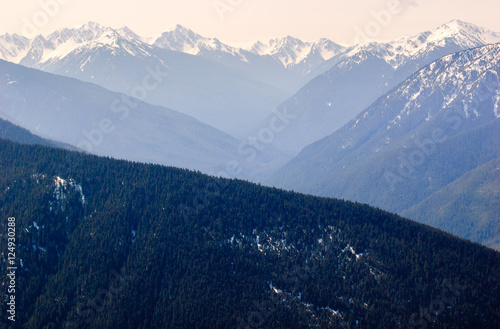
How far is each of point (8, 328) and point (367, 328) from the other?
11802 centimetres

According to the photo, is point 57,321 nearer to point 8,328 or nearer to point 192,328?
point 8,328

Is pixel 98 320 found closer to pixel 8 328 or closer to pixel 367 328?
pixel 8 328

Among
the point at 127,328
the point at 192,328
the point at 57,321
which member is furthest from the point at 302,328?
the point at 57,321

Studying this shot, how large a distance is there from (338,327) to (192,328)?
159ft

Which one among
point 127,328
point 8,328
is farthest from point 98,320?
point 8,328

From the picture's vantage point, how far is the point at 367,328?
200 meters

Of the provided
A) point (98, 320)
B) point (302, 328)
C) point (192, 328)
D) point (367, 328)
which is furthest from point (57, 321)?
point (367, 328)

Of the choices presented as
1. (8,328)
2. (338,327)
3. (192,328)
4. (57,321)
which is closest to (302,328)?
(338,327)

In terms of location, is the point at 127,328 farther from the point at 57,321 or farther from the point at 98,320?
the point at 57,321

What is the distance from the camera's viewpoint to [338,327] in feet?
655

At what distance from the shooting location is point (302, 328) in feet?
655

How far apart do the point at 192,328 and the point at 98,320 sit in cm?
3115

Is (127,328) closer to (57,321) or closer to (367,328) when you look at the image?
(57,321)

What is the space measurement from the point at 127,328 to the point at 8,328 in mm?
38430
